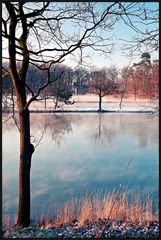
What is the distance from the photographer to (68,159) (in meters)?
8.55

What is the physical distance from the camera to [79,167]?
7.73m

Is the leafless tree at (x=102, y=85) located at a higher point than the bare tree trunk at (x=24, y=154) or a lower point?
higher

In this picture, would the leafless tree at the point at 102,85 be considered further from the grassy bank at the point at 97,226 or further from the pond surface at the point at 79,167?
the grassy bank at the point at 97,226

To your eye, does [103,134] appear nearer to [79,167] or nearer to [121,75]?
[121,75]

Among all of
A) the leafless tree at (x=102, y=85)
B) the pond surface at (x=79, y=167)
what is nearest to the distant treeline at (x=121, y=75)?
the pond surface at (x=79, y=167)

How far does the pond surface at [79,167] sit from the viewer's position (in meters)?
5.64

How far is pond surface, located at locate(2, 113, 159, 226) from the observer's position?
5.64 metres

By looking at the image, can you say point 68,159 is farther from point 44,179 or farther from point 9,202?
point 9,202

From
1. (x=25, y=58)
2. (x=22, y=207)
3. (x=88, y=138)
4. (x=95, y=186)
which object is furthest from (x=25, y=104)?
(x=88, y=138)

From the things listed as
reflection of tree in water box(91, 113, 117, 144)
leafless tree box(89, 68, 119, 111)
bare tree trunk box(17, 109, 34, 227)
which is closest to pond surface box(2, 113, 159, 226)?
reflection of tree in water box(91, 113, 117, 144)

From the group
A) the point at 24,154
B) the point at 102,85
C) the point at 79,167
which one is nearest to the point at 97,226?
the point at 24,154

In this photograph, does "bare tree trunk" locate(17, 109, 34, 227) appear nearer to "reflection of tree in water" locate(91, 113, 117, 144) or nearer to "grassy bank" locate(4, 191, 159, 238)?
"grassy bank" locate(4, 191, 159, 238)

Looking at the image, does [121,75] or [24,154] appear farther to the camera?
[121,75]

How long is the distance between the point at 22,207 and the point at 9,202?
1.63 metres
